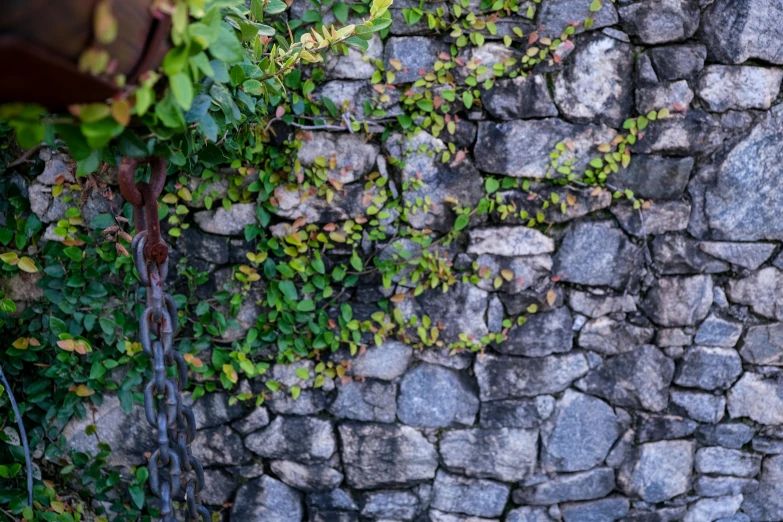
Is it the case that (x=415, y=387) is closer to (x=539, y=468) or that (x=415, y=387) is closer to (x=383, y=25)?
(x=539, y=468)

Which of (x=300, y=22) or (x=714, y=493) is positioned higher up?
(x=300, y=22)

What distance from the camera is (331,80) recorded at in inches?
70.7

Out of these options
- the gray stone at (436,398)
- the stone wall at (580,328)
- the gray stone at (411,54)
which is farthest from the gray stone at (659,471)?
the gray stone at (411,54)

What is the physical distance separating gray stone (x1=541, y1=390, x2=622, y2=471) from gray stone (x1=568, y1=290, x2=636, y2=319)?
12.6 inches

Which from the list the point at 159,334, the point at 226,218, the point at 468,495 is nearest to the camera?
the point at 159,334

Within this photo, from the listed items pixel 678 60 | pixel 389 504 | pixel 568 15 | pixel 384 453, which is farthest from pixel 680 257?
pixel 389 504

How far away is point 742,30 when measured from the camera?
1.77 meters

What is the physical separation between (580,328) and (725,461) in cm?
80

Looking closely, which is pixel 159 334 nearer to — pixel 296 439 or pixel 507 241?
pixel 296 439

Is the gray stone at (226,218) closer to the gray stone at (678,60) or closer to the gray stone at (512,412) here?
the gray stone at (512,412)

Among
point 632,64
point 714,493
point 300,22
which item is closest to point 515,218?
point 632,64

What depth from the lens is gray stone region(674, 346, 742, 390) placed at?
79.3 inches

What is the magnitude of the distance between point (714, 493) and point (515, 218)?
4.47 feet

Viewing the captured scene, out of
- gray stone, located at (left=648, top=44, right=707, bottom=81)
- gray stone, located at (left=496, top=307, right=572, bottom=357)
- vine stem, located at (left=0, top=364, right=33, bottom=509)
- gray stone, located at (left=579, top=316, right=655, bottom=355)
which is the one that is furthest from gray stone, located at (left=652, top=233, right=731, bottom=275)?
vine stem, located at (left=0, top=364, right=33, bottom=509)
